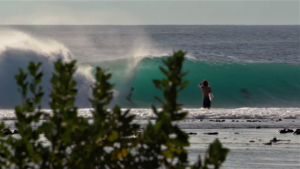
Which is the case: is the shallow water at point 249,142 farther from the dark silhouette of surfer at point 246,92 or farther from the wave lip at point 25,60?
the dark silhouette of surfer at point 246,92

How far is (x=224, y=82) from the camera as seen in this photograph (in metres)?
26.8

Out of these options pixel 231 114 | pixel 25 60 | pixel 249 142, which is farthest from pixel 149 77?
pixel 249 142

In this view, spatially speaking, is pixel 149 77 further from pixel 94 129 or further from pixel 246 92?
pixel 94 129

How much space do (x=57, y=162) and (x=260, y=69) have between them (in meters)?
27.6

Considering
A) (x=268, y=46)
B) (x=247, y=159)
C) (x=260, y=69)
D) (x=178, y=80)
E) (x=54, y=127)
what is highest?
(x=268, y=46)

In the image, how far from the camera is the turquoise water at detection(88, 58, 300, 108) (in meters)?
24.1

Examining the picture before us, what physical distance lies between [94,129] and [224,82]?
2455cm

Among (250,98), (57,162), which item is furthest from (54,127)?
(250,98)

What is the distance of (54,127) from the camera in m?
2.47

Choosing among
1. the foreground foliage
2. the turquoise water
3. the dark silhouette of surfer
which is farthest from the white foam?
the foreground foliage

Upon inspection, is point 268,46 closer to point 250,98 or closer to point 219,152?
point 250,98

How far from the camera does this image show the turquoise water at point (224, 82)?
24078mm

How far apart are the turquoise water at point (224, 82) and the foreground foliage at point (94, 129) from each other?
19.9 meters

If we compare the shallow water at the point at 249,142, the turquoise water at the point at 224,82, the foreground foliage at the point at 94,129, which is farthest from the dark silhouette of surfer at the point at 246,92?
the foreground foliage at the point at 94,129
